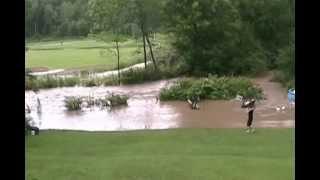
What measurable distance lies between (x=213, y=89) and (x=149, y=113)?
1.64m

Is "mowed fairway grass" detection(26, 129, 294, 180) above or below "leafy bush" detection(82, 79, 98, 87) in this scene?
below

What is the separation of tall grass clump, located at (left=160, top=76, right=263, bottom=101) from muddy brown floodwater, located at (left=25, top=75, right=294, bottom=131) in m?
0.17

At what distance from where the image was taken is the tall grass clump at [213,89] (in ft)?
32.2

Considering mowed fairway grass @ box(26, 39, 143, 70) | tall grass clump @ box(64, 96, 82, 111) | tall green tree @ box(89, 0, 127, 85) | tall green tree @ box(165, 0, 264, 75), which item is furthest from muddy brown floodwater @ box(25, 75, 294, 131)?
tall green tree @ box(89, 0, 127, 85)

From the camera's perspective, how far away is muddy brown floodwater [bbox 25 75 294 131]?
295 inches

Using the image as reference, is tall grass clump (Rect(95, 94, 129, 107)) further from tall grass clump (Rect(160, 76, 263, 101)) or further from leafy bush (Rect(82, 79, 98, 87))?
leafy bush (Rect(82, 79, 98, 87))

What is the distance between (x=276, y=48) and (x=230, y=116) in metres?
3.81

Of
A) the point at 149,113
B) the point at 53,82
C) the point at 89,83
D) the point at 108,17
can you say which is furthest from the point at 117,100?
the point at 108,17

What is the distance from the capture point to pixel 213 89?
32.9ft

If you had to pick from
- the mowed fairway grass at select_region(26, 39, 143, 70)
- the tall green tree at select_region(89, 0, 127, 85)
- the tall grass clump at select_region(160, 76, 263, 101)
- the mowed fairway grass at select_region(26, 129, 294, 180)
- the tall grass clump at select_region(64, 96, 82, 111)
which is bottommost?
the mowed fairway grass at select_region(26, 129, 294, 180)

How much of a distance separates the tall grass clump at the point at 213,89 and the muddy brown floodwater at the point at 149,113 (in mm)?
168

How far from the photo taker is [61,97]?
10.5 metres
